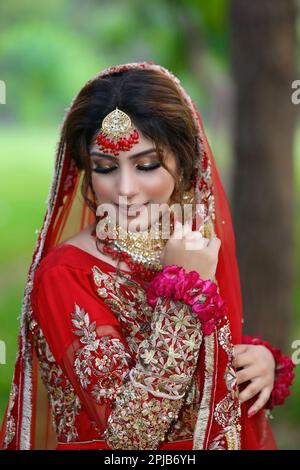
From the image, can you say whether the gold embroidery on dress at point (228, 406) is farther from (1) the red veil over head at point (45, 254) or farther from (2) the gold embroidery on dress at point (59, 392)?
(2) the gold embroidery on dress at point (59, 392)

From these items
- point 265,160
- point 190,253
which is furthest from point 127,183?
point 265,160

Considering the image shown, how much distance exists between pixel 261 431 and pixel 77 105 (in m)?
1.11

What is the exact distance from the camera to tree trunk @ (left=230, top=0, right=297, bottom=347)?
5004 millimetres

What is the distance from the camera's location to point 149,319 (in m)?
2.40

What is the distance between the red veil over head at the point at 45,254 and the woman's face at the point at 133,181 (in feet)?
0.53

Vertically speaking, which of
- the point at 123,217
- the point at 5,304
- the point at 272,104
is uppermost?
the point at 272,104

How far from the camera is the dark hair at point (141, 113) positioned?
7.75ft

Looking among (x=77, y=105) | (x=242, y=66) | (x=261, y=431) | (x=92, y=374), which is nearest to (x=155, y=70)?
(x=77, y=105)

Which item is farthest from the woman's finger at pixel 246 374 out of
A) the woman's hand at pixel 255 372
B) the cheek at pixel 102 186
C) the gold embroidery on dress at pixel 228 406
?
the cheek at pixel 102 186

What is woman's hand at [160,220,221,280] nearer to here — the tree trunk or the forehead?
the forehead

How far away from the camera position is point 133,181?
2.34 metres

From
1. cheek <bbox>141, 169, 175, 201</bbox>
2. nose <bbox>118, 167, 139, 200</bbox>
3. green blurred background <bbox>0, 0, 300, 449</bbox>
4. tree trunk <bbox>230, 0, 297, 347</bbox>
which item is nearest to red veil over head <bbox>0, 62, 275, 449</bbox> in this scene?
cheek <bbox>141, 169, 175, 201</bbox>

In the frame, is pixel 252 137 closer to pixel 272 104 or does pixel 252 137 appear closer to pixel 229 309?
pixel 272 104

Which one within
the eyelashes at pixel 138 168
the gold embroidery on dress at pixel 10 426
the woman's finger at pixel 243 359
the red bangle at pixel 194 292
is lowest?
the gold embroidery on dress at pixel 10 426
